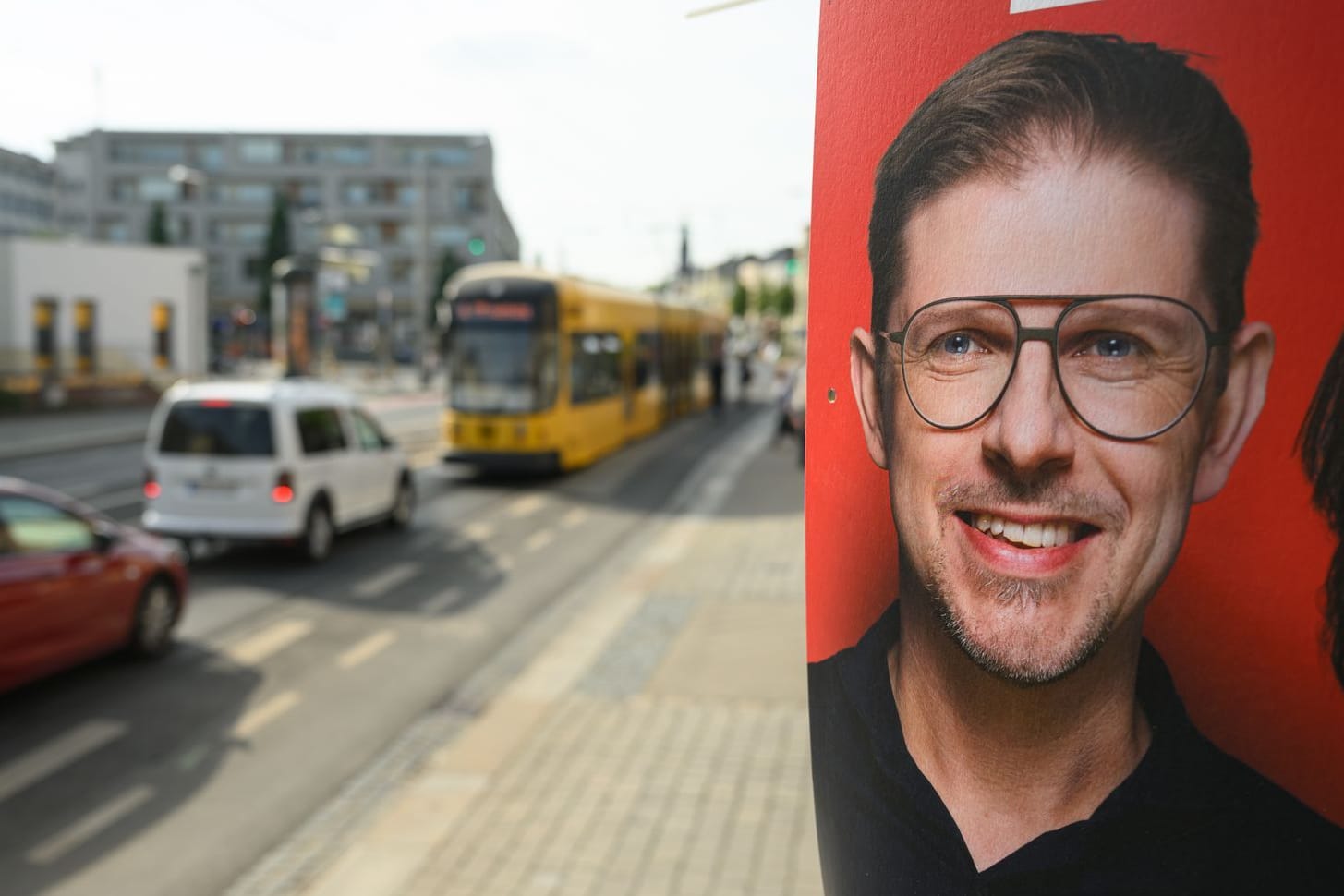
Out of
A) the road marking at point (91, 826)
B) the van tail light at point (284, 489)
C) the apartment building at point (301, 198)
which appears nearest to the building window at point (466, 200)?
the apartment building at point (301, 198)

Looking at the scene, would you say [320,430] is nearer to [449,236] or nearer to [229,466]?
[229,466]

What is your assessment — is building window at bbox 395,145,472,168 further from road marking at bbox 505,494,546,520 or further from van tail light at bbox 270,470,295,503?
van tail light at bbox 270,470,295,503

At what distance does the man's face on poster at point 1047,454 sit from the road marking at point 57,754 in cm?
701

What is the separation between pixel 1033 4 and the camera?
1.52 metres

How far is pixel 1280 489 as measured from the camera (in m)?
1.44

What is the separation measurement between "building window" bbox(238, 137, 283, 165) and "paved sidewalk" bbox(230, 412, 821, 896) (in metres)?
88.2

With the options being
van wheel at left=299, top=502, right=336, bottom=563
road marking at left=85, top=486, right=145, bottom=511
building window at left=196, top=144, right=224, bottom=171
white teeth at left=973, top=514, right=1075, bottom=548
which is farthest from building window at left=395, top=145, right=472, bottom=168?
white teeth at left=973, top=514, right=1075, bottom=548

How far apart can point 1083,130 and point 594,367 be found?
71.3 ft

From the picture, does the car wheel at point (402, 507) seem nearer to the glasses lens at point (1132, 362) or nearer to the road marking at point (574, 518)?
the road marking at point (574, 518)

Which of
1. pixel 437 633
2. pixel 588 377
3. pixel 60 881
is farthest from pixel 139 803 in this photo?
pixel 588 377

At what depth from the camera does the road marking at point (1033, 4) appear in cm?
150

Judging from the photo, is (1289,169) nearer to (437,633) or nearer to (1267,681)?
(1267,681)

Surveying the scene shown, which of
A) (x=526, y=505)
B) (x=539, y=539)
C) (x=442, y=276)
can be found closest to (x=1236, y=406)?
(x=539, y=539)

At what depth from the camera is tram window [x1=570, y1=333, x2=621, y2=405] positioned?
21.8 m
